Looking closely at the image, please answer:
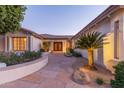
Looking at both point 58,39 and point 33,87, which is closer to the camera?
point 33,87

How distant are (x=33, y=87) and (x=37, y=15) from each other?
24.1 meters

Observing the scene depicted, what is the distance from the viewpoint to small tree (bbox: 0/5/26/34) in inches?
502

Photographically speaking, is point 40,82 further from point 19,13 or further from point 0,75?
point 19,13

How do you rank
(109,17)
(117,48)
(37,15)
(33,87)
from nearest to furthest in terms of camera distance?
(33,87), (117,48), (109,17), (37,15)

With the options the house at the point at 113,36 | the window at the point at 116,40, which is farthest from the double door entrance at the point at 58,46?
the window at the point at 116,40

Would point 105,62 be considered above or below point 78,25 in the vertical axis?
below

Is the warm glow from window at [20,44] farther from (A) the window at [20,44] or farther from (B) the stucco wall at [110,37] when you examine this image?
(B) the stucco wall at [110,37]

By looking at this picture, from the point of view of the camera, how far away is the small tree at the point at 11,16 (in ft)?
41.8

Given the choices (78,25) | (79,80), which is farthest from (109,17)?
(78,25)

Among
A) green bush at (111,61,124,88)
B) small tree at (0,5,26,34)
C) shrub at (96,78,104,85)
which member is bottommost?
shrub at (96,78,104,85)

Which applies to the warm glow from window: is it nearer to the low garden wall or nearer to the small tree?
the small tree

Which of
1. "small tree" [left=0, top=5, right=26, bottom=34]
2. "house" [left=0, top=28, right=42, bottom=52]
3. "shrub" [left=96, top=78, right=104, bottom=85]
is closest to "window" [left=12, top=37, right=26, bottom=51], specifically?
"house" [left=0, top=28, right=42, bottom=52]

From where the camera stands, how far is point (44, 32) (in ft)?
137

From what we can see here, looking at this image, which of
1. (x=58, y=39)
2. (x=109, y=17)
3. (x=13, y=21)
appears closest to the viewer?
(x=109, y=17)
